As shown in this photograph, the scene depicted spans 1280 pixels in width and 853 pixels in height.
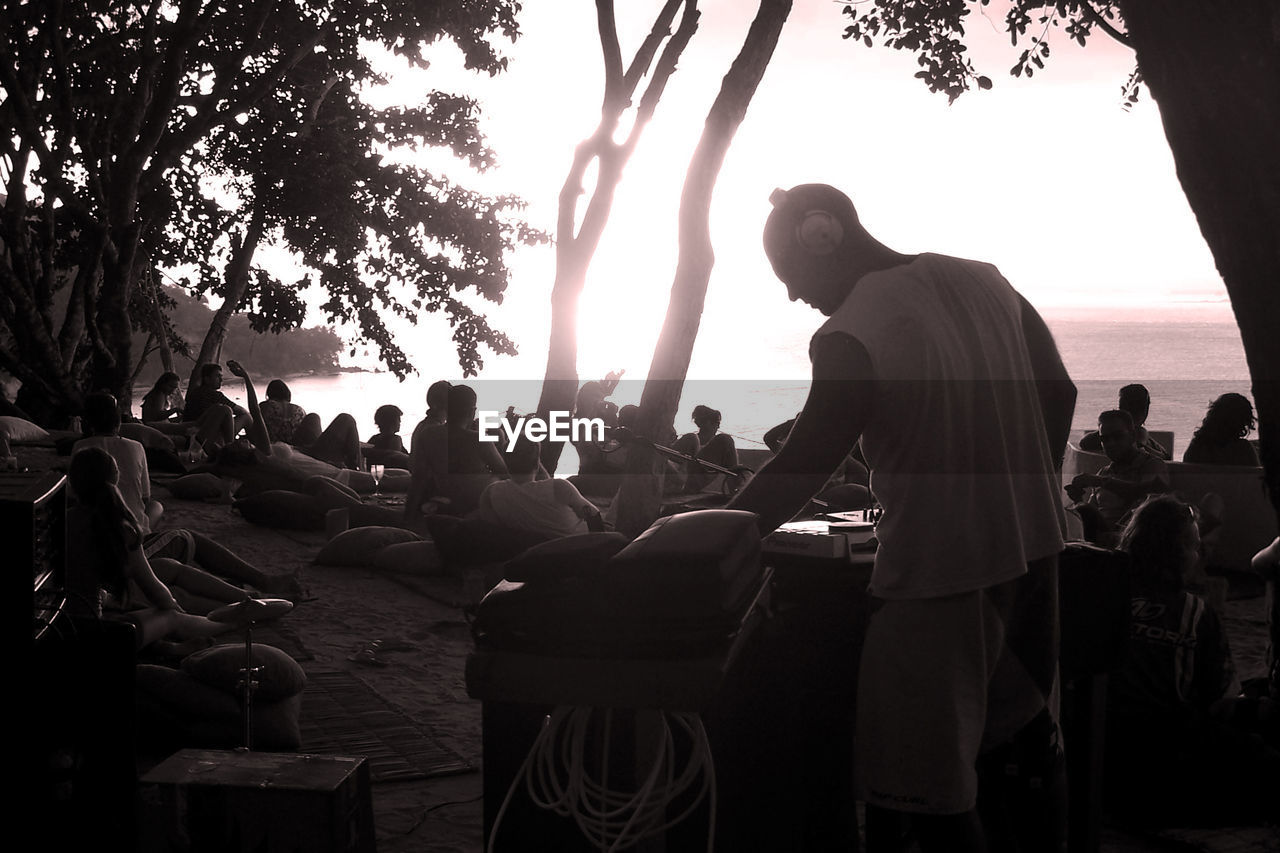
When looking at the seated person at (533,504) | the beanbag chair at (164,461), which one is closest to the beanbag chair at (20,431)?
the beanbag chair at (164,461)

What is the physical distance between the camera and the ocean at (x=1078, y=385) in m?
33.0

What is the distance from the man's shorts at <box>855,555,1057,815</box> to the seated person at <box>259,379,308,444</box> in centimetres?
1126

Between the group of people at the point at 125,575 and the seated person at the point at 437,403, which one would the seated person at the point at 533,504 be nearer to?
the group of people at the point at 125,575

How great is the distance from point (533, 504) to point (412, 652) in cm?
171

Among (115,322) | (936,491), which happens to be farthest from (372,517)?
(115,322)

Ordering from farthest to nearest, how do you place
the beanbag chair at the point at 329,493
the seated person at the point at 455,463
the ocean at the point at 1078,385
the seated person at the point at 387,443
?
the ocean at the point at 1078,385, the seated person at the point at 387,443, the beanbag chair at the point at 329,493, the seated person at the point at 455,463

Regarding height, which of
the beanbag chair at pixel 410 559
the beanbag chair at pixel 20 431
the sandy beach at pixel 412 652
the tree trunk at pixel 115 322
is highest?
the tree trunk at pixel 115 322

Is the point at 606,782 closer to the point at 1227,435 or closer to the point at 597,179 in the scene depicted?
the point at 1227,435

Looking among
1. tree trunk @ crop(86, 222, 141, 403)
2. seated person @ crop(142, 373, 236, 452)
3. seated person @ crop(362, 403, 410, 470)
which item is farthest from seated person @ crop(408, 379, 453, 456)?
tree trunk @ crop(86, 222, 141, 403)

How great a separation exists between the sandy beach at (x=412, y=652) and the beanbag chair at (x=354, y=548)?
0.06 m

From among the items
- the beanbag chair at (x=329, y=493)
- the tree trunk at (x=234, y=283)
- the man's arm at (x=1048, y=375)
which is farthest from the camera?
the tree trunk at (x=234, y=283)

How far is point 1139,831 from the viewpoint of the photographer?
392 centimetres

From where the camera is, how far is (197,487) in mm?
10836

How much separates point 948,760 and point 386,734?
2.96m
